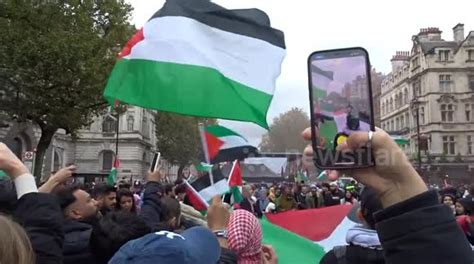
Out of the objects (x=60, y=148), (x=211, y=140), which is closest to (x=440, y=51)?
(x=60, y=148)

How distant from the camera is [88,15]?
80.0 feet

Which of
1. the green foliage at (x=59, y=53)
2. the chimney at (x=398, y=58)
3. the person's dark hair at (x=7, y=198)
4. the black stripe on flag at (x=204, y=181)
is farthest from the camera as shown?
the chimney at (x=398, y=58)

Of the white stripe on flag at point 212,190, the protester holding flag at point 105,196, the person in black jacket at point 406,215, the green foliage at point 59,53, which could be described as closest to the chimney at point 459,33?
the green foliage at point 59,53

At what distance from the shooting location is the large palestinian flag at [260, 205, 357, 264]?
5.75 meters

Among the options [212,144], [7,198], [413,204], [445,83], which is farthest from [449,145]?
[413,204]

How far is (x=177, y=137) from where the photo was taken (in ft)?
205

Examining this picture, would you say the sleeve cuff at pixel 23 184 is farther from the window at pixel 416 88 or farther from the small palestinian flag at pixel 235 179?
the window at pixel 416 88

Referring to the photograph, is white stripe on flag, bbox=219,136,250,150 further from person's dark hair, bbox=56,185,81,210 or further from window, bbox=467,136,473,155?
window, bbox=467,136,473,155

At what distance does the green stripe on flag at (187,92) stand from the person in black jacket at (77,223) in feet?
4.78

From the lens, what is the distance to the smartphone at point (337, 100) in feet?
5.33

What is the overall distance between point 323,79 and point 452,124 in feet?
228

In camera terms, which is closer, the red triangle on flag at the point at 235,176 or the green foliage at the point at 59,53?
the red triangle on flag at the point at 235,176

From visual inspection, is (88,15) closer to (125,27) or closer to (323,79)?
(125,27)

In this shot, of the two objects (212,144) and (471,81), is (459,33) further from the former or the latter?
(212,144)
